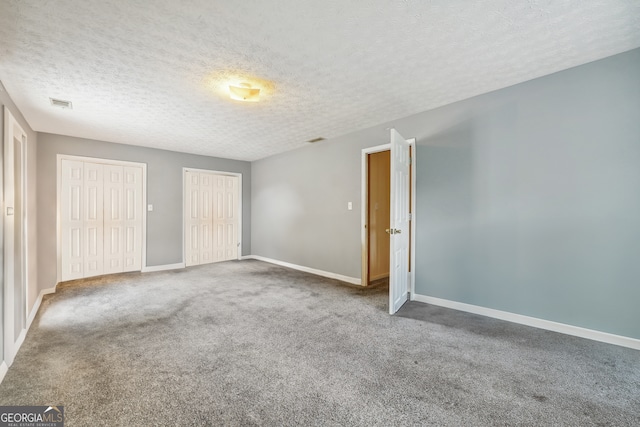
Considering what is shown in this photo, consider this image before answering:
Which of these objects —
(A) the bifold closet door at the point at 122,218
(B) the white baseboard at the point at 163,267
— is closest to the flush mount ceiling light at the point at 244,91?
(A) the bifold closet door at the point at 122,218

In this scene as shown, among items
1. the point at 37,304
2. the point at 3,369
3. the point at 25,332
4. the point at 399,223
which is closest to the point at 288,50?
the point at 399,223

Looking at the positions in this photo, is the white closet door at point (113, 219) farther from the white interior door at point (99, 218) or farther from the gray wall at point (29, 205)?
the gray wall at point (29, 205)

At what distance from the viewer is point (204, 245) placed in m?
6.32

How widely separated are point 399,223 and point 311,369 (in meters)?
1.97

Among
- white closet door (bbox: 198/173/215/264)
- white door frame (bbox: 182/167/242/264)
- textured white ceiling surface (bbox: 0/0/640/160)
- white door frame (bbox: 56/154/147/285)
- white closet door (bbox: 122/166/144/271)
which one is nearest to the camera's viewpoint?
textured white ceiling surface (bbox: 0/0/640/160)

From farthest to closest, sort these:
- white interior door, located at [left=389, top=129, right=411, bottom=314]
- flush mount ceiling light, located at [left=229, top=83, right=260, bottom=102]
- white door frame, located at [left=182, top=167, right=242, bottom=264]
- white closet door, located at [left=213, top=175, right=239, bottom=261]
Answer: white closet door, located at [left=213, top=175, right=239, bottom=261] → white door frame, located at [left=182, top=167, right=242, bottom=264] → white interior door, located at [left=389, top=129, right=411, bottom=314] → flush mount ceiling light, located at [left=229, top=83, right=260, bottom=102]

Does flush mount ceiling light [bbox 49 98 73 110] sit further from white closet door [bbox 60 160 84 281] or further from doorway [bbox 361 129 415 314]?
doorway [bbox 361 129 415 314]

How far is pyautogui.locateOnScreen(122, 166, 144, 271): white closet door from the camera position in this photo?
17.4ft

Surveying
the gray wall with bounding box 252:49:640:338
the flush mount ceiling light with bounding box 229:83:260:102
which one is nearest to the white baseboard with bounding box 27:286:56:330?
the flush mount ceiling light with bounding box 229:83:260:102

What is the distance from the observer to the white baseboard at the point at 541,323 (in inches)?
94.9

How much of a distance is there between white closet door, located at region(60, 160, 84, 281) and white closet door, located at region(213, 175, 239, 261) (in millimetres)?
2396

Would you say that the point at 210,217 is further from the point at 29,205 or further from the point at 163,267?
the point at 29,205

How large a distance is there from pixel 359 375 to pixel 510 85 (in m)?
3.22

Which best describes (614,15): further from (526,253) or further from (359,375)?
(359,375)
